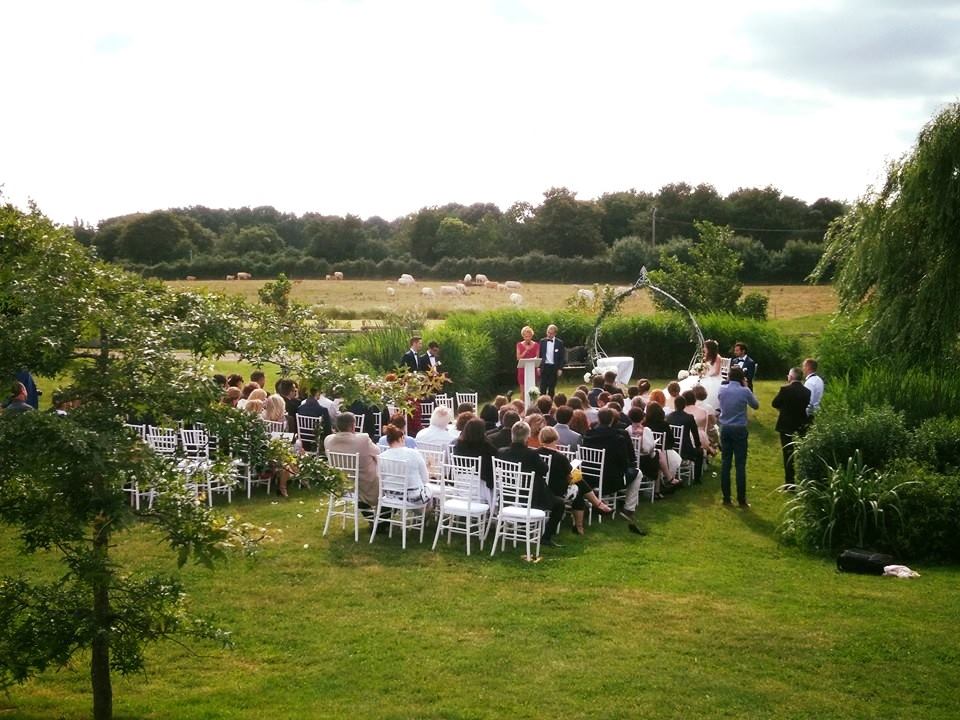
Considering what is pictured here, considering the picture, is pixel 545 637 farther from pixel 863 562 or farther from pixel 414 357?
pixel 414 357

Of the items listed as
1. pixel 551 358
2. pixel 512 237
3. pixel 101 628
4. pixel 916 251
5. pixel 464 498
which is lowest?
pixel 464 498

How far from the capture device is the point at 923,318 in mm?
16594

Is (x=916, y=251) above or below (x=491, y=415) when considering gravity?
above

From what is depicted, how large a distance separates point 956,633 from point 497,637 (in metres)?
3.84

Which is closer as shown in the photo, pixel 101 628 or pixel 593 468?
pixel 101 628

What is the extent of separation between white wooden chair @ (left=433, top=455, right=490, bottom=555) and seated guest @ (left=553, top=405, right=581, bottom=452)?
Answer: 1527mm

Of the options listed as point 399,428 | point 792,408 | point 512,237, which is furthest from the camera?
point 512,237

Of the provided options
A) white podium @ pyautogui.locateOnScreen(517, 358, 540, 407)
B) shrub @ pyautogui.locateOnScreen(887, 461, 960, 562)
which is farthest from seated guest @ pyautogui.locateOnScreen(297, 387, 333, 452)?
shrub @ pyautogui.locateOnScreen(887, 461, 960, 562)

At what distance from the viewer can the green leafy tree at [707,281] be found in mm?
31422

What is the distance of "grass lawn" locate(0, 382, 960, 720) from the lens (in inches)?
260

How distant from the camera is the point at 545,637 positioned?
784 centimetres

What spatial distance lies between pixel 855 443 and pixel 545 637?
565 centimetres

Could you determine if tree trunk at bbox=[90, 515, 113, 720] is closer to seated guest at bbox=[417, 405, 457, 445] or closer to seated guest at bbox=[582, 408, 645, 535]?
seated guest at bbox=[417, 405, 457, 445]

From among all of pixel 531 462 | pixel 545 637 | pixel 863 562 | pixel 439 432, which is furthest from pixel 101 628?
pixel 863 562
